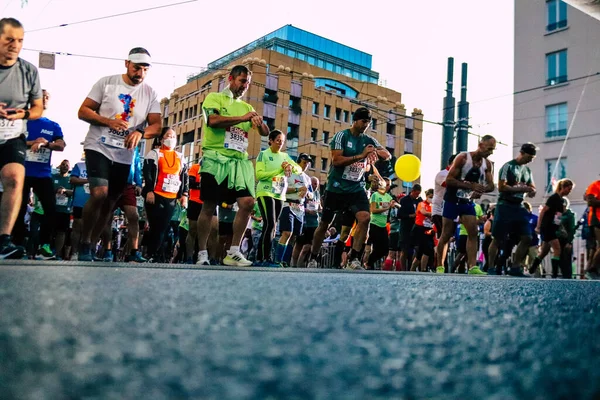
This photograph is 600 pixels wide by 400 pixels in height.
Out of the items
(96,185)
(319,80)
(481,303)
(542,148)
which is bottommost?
(481,303)

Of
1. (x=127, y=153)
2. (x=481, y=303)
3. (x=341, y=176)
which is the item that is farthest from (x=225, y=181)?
(x=481, y=303)

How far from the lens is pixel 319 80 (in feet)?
169

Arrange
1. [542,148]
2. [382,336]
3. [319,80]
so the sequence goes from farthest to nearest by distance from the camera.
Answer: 1. [319,80]
2. [542,148]
3. [382,336]

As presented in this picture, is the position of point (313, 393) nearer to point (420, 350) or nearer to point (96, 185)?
point (420, 350)

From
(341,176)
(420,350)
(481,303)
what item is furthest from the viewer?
(341,176)

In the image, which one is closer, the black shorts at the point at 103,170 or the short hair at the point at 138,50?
the black shorts at the point at 103,170

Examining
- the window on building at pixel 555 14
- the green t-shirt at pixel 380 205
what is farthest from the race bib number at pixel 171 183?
the window on building at pixel 555 14

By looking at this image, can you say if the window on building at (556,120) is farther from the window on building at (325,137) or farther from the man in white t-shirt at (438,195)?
the window on building at (325,137)

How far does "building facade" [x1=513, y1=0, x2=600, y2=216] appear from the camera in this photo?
2584cm

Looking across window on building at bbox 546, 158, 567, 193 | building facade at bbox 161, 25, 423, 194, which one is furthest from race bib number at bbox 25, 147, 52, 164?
building facade at bbox 161, 25, 423, 194

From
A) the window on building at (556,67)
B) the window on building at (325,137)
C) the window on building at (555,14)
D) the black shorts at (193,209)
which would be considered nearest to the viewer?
the black shorts at (193,209)

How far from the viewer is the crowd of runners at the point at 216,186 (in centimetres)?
459

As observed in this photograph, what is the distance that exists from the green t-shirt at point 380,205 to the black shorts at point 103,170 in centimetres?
567

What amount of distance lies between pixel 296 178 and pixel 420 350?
26.1 feet
